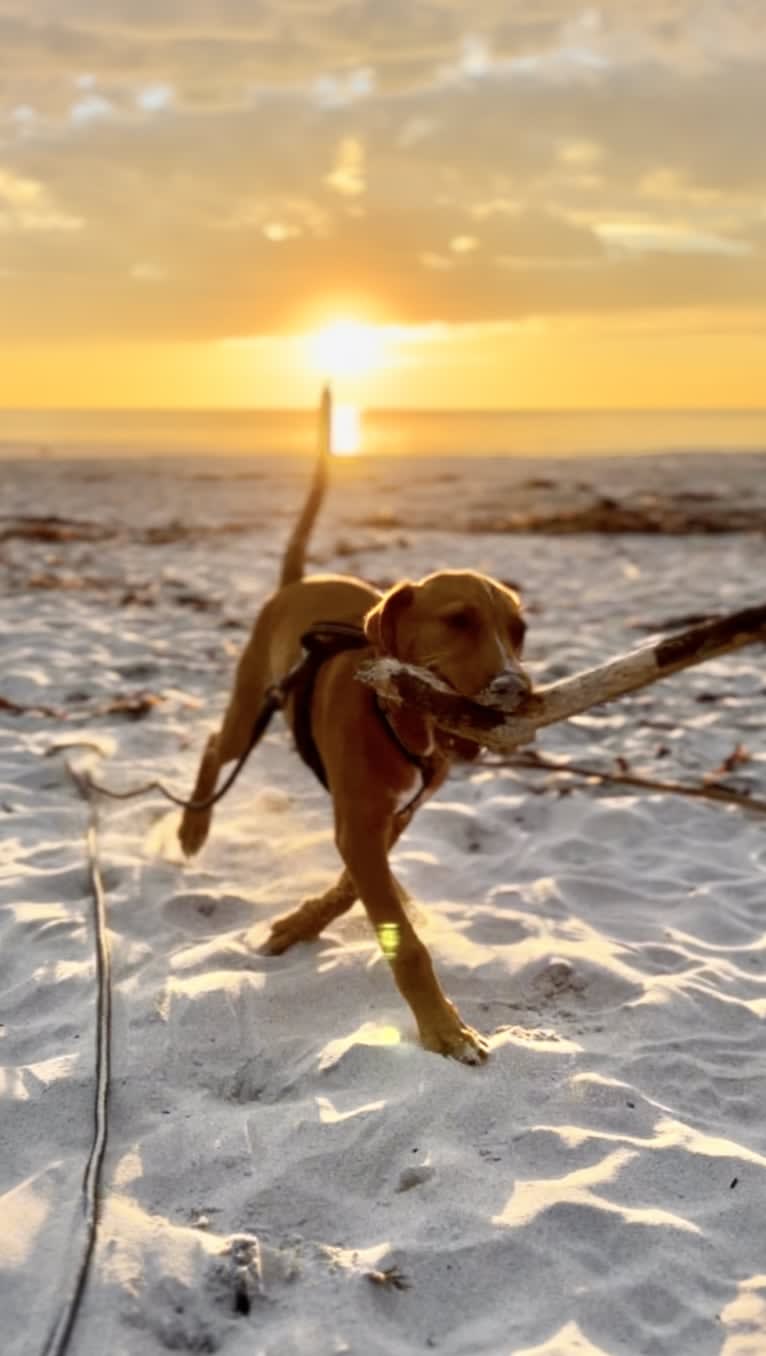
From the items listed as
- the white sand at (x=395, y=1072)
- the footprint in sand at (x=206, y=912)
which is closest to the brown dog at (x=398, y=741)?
the white sand at (x=395, y=1072)

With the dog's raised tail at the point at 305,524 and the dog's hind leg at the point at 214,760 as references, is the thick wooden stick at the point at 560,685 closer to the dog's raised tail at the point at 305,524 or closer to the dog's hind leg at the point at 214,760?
the dog's hind leg at the point at 214,760

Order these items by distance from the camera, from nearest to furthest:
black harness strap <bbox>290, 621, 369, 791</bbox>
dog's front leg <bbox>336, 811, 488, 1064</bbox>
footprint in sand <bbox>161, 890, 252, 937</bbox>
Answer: dog's front leg <bbox>336, 811, 488, 1064</bbox>, black harness strap <bbox>290, 621, 369, 791</bbox>, footprint in sand <bbox>161, 890, 252, 937</bbox>

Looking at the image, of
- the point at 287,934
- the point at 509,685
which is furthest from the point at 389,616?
the point at 287,934

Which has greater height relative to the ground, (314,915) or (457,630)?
(457,630)

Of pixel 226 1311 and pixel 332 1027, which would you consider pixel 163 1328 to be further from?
pixel 332 1027

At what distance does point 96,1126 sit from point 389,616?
148cm

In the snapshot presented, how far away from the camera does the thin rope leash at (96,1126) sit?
211 centimetres

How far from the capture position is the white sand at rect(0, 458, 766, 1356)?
88.8 inches

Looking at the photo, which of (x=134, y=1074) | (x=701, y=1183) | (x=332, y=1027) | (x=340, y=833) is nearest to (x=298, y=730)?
(x=340, y=833)

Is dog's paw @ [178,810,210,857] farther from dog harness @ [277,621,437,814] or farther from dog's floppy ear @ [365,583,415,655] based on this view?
dog's floppy ear @ [365,583,415,655]

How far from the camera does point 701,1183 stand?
104 inches

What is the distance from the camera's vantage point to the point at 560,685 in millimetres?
2797

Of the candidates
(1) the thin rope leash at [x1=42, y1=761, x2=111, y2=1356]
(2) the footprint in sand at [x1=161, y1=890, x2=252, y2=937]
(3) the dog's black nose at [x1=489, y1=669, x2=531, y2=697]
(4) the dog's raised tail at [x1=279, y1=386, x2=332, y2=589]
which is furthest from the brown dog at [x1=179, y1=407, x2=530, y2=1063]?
(4) the dog's raised tail at [x1=279, y1=386, x2=332, y2=589]

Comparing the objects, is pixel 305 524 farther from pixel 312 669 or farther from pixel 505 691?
pixel 505 691
